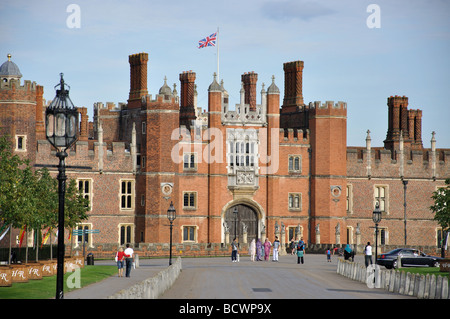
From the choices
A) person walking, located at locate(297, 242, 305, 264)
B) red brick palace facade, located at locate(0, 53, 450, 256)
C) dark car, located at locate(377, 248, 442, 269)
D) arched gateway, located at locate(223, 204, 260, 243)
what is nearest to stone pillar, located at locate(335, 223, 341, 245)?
red brick palace facade, located at locate(0, 53, 450, 256)

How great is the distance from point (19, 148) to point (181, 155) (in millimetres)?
12057

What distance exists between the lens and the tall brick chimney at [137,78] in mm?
→ 65688

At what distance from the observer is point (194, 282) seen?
34500mm

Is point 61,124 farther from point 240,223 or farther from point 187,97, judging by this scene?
point 187,97

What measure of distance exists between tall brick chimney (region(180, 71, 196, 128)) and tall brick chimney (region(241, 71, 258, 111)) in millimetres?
4195

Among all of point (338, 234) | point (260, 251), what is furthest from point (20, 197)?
point (338, 234)

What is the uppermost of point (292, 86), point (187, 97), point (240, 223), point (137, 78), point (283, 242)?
point (137, 78)

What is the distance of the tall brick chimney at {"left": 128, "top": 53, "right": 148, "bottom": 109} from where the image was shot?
2586 inches

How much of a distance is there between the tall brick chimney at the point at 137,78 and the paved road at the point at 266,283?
2071 centimetres

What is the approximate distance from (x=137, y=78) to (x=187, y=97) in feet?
15.9

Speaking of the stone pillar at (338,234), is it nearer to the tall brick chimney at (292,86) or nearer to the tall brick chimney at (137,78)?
the tall brick chimney at (292,86)

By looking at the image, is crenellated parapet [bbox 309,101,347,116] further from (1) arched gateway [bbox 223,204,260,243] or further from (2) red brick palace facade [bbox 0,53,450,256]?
(1) arched gateway [bbox 223,204,260,243]

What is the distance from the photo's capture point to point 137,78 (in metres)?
66.6
